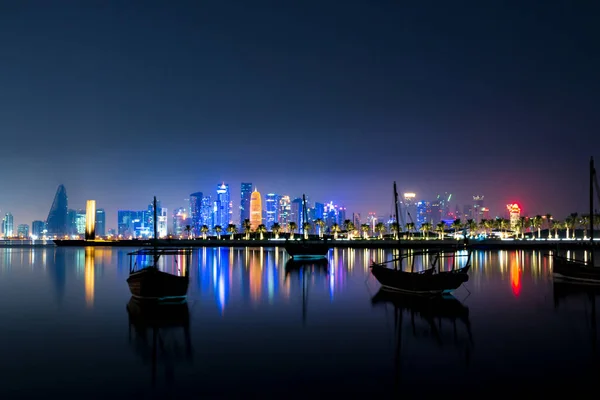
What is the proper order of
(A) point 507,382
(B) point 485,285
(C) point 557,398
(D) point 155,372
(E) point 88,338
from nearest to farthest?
(C) point 557,398 < (A) point 507,382 < (D) point 155,372 < (E) point 88,338 < (B) point 485,285

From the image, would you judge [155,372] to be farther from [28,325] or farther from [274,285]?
[274,285]

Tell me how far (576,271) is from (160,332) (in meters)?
38.8

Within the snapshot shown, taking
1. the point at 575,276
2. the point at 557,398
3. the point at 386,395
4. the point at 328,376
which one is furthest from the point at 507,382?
the point at 575,276

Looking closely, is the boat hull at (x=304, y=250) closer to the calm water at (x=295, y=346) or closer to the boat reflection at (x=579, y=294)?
the boat reflection at (x=579, y=294)

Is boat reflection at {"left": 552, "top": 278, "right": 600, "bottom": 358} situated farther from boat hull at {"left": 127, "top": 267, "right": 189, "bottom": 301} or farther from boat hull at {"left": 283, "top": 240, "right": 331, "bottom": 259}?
boat hull at {"left": 283, "top": 240, "right": 331, "bottom": 259}

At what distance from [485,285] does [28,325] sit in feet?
118

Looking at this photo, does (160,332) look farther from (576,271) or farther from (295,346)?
(576,271)

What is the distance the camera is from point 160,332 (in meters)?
25.9

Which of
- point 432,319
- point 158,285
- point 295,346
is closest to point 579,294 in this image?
point 432,319

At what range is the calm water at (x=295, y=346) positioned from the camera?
56.9ft

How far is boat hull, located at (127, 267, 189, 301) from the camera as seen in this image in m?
33.1

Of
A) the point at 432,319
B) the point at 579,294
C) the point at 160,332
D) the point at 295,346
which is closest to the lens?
the point at 295,346

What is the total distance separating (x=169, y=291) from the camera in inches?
1321

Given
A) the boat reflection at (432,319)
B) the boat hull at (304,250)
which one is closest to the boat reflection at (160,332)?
the boat reflection at (432,319)
